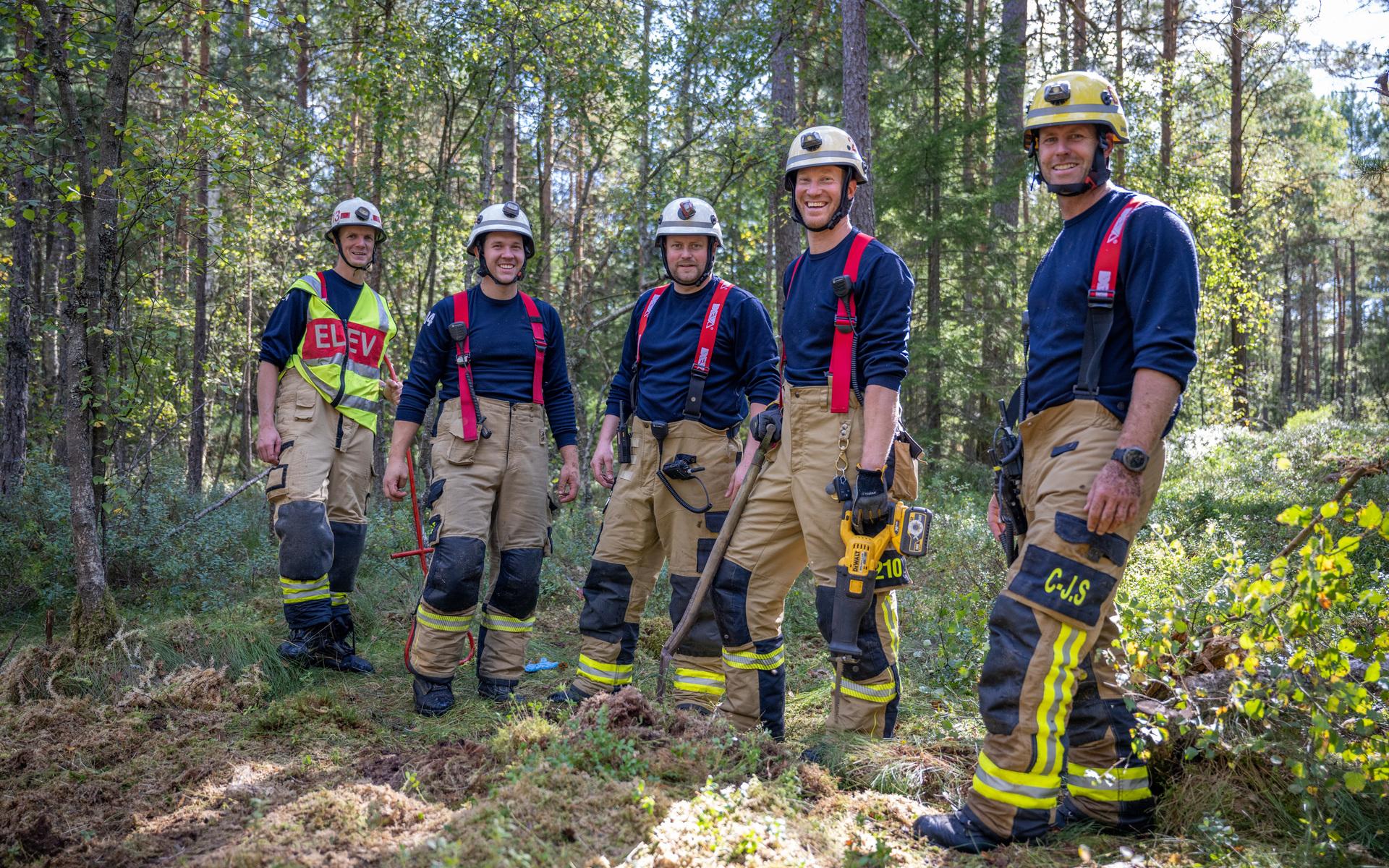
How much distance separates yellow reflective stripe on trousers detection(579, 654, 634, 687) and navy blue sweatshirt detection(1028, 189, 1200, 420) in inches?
→ 109

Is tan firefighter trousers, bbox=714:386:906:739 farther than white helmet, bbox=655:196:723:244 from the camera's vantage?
No

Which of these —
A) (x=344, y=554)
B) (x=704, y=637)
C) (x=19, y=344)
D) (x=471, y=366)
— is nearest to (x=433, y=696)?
(x=344, y=554)

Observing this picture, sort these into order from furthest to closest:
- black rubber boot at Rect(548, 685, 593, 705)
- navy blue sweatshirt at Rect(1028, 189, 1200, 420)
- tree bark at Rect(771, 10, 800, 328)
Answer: tree bark at Rect(771, 10, 800, 328), black rubber boot at Rect(548, 685, 593, 705), navy blue sweatshirt at Rect(1028, 189, 1200, 420)

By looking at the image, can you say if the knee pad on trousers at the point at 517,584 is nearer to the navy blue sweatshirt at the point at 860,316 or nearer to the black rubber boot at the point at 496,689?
the black rubber boot at the point at 496,689

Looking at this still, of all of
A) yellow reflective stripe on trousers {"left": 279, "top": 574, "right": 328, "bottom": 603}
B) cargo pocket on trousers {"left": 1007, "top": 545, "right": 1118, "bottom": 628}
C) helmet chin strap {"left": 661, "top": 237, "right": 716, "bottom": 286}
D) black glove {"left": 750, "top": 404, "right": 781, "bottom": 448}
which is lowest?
yellow reflective stripe on trousers {"left": 279, "top": 574, "right": 328, "bottom": 603}

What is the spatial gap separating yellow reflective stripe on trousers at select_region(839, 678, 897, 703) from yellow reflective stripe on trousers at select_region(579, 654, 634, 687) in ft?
4.66

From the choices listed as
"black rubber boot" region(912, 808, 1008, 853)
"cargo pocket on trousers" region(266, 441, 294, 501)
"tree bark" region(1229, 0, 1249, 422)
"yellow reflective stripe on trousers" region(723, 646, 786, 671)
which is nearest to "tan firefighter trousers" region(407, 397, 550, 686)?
"cargo pocket on trousers" region(266, 441, 294, 501)

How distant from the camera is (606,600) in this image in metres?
5.20

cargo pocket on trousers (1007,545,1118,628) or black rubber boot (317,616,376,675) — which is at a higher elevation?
cargo pocket on trousers (1007,545,1118,628)

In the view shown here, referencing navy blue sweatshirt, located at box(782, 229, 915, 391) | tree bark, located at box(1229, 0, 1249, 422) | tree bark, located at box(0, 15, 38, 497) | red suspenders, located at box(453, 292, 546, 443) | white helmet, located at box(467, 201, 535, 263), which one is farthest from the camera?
tree bark, located at box(1229, 0, 1249, 422)

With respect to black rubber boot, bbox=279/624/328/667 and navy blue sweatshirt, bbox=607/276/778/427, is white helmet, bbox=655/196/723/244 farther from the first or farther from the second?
black rubber boot, bbox=279/624/328/667

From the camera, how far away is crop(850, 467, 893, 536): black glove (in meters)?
4.08

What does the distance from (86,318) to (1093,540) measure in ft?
20.0

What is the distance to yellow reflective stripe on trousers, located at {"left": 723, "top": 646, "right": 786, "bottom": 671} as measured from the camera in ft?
15.0
